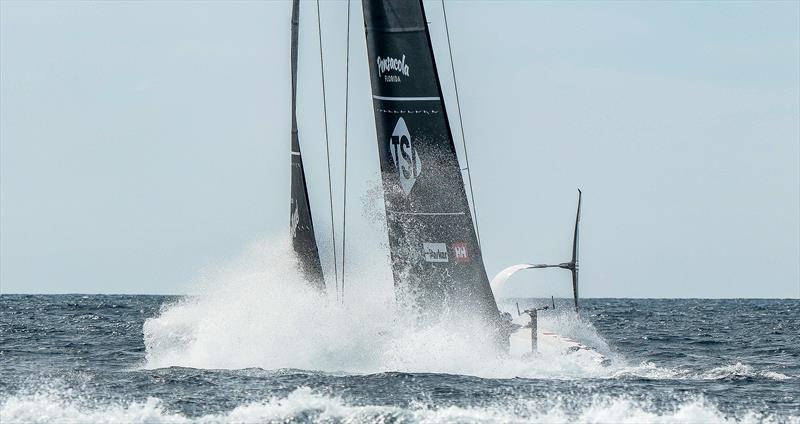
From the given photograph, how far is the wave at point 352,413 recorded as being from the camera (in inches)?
627

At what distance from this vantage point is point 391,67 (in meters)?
21.3

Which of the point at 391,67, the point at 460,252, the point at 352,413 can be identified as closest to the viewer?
the point at 352,413

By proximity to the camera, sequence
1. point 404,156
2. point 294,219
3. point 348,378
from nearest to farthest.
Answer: point 348,378
point 404,156
point 294,219

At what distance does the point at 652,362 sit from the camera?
2552 cm

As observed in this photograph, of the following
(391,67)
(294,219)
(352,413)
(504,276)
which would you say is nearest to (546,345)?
(504,276)

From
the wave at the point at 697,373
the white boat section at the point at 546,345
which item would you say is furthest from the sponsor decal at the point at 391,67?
the wave at the point at 697,373

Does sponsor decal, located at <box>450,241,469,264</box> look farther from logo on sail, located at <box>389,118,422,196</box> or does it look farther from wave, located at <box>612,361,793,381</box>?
wave, located at <box>612,361,793,381</box>

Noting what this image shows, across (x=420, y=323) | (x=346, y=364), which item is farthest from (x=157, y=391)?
(x=420, y=323)

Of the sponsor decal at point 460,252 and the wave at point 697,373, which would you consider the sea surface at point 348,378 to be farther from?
the sponsor decal at point 460,252

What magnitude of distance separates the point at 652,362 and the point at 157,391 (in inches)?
423

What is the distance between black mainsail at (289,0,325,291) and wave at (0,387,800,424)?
720 cm

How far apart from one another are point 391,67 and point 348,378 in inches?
201

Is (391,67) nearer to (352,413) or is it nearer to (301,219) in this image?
(301,219)

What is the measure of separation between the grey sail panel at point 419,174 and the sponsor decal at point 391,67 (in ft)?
0.05
